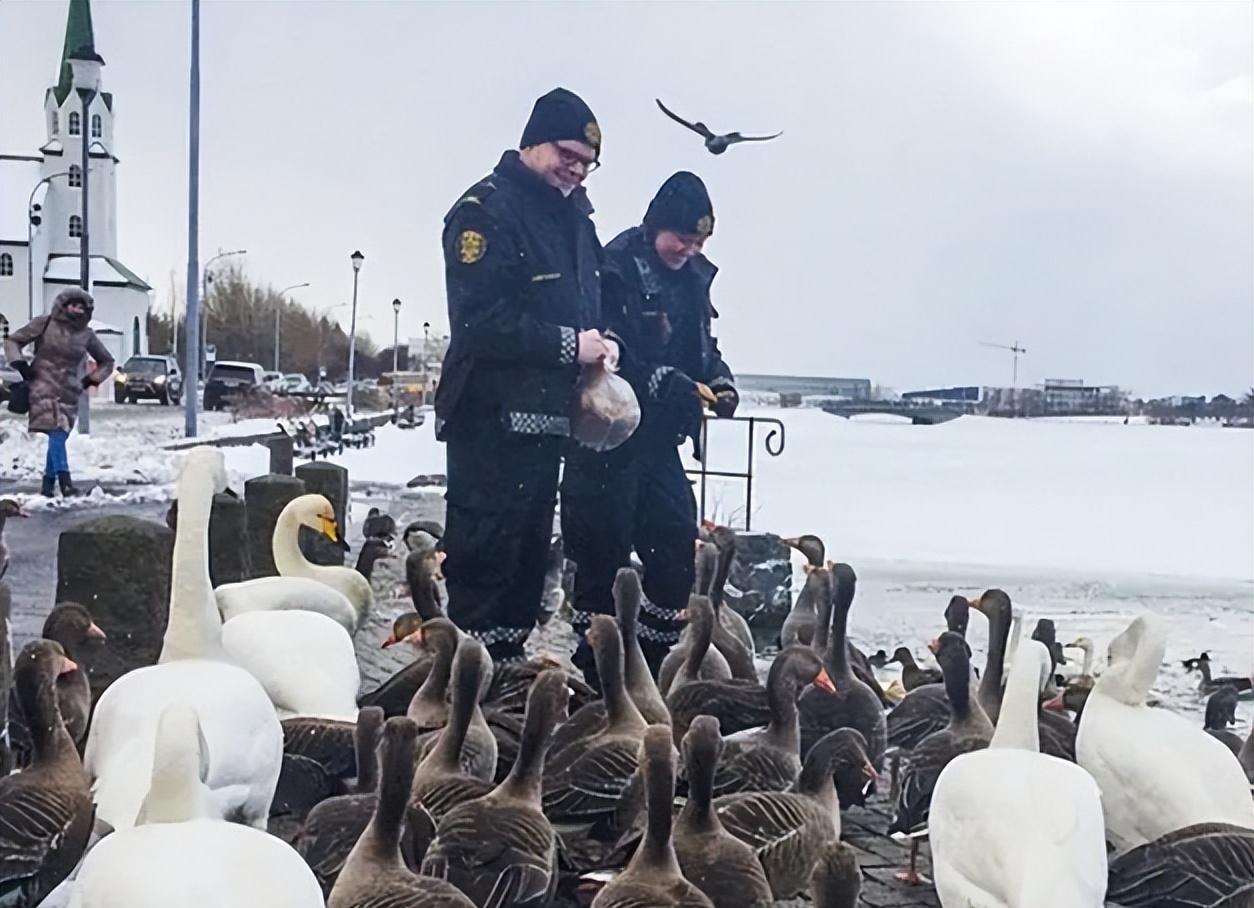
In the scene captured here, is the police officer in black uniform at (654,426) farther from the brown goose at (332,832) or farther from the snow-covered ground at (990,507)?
the snow-covered ground at (990,507)

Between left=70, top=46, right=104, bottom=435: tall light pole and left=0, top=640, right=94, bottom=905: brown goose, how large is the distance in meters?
17.1

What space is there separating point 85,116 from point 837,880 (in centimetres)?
1979

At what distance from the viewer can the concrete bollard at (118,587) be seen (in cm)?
625

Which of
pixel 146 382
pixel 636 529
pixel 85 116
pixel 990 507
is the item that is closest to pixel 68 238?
pixel 146 382

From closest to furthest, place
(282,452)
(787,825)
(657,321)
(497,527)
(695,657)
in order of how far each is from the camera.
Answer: (787,825), (497,527), (695,657), (657,321), (282,452)

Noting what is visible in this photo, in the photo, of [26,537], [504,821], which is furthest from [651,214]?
[26,537]

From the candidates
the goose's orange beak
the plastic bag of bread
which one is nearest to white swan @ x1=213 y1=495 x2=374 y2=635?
the plastic bag of bread

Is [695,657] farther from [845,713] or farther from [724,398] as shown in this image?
[724,398]

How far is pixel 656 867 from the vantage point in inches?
151

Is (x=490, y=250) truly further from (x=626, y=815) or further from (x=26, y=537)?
(x=26, y=537)

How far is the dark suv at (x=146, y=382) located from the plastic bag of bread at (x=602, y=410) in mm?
34668

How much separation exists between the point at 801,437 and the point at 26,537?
20660 millimetres

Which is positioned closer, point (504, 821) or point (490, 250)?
point (504, 821)

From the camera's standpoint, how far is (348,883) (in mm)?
3740
